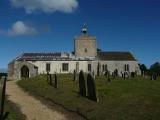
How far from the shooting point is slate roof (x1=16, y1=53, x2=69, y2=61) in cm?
6706

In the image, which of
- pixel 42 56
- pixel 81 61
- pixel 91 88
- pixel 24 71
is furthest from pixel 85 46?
pixel 91 88

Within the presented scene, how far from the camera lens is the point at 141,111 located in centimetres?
1316

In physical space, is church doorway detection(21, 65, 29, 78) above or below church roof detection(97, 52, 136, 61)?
below

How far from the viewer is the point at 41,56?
68.3 m

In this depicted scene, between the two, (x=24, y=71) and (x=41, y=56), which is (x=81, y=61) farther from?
(x=24, y=71)

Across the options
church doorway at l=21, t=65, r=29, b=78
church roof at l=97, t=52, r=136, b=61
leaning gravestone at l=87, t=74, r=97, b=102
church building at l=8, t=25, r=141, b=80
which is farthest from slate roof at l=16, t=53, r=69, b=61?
leaning gravestone at l=87, t=74, r=97, b=102

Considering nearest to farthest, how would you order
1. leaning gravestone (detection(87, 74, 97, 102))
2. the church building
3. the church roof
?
leaning gravestone (detection(87, 74, 97, 102)) → the church building → the church roof

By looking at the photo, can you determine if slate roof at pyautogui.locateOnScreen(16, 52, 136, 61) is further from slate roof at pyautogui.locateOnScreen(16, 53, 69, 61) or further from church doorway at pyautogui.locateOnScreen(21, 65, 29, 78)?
church doorway at pyautogui.locateOnScreen(21, 65, 29, 78)

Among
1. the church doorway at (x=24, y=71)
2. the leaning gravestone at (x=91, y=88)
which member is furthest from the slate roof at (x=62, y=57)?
the leaning gravestone at (x=91, y=88)

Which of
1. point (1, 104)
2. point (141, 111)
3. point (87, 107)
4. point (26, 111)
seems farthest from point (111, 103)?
point (1, 104)

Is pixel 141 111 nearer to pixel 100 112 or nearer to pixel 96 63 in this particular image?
pixel 100 112

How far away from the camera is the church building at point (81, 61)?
66688mm

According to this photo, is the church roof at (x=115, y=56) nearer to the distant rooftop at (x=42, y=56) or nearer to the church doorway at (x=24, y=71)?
the distant rooftop at (x=42, y=56)

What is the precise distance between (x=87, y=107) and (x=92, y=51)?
55.0m
